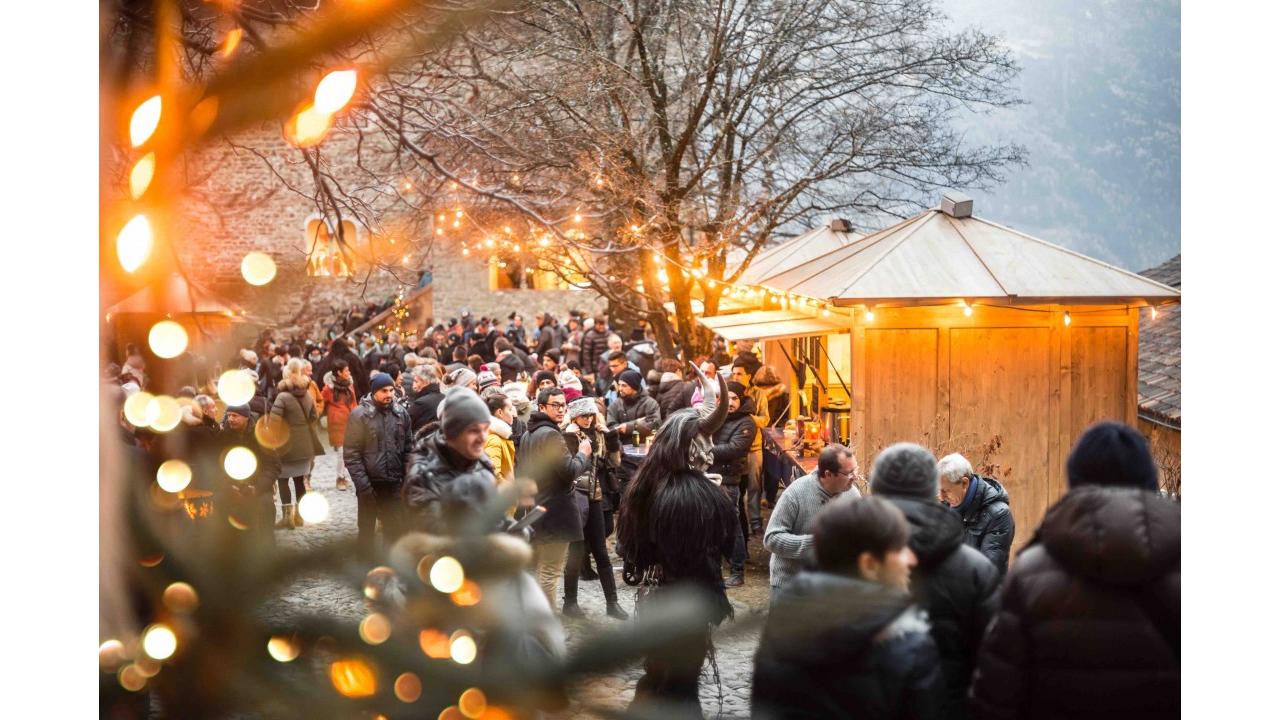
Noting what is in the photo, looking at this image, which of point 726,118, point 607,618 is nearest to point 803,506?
point 607,618

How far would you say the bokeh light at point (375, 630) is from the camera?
137 inches

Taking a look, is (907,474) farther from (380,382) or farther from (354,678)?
(380,382)

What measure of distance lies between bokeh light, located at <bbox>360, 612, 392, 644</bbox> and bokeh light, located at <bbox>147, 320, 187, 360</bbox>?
1328 millimetres

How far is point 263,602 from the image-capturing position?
11.7 feet

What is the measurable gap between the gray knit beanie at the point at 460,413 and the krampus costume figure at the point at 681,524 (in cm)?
129

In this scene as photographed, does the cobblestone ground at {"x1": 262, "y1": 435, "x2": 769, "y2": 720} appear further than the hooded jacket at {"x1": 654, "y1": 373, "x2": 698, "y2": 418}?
No

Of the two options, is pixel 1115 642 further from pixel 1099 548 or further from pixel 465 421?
pixel 465 421

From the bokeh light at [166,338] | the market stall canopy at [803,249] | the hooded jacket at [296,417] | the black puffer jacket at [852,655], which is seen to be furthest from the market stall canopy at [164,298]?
the market stall canopy at [803,249]

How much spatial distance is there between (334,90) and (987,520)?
9.92 feet

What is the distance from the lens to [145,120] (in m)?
3.47

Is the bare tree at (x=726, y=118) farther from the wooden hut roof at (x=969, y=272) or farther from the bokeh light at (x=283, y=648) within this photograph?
the bokeh light at (x=283, y=648)

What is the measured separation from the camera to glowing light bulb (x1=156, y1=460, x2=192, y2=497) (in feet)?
15.0

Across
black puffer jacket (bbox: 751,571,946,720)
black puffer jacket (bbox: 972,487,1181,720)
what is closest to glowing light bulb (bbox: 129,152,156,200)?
black puffer jacket (bbox: 751,571,946,720)

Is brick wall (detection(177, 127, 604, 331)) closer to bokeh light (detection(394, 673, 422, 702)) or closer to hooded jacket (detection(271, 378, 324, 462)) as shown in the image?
hooded jacket (detection(271, 378, 324, 462))
